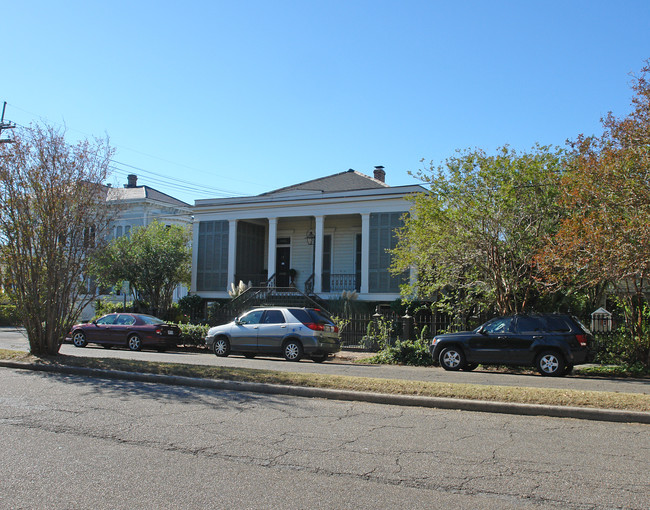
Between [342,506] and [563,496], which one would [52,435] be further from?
[563,496]

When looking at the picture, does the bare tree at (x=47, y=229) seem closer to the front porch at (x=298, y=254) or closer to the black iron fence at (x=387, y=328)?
the black iron fence at (x=387, y=328)

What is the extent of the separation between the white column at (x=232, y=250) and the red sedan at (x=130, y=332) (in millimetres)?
8463

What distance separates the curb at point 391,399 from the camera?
25.6ft

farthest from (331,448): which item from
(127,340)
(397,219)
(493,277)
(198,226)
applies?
(198,226)

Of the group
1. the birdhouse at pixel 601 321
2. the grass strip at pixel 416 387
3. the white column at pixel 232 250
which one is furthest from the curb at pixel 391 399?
the white column at pixel 232 250

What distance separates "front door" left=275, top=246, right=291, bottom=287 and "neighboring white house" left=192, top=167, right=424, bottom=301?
0.18ft

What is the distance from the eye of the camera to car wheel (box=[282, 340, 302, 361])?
1656 centimetres

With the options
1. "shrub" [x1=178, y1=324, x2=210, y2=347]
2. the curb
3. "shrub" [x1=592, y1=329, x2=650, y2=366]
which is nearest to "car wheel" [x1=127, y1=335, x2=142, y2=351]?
"shrub" [x1=178, y1=324, x2=210, y2=347]

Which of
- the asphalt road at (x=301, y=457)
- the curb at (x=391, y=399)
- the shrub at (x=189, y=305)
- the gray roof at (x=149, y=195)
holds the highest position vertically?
the gray roof at (x=149, y=195)

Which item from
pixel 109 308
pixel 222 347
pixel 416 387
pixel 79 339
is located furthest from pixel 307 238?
pixel 416 387

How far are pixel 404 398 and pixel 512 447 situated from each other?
104 inches

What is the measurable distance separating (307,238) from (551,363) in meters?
18.2

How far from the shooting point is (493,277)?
17.4 meters

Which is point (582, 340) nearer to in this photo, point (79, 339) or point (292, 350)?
point (292, 350)
